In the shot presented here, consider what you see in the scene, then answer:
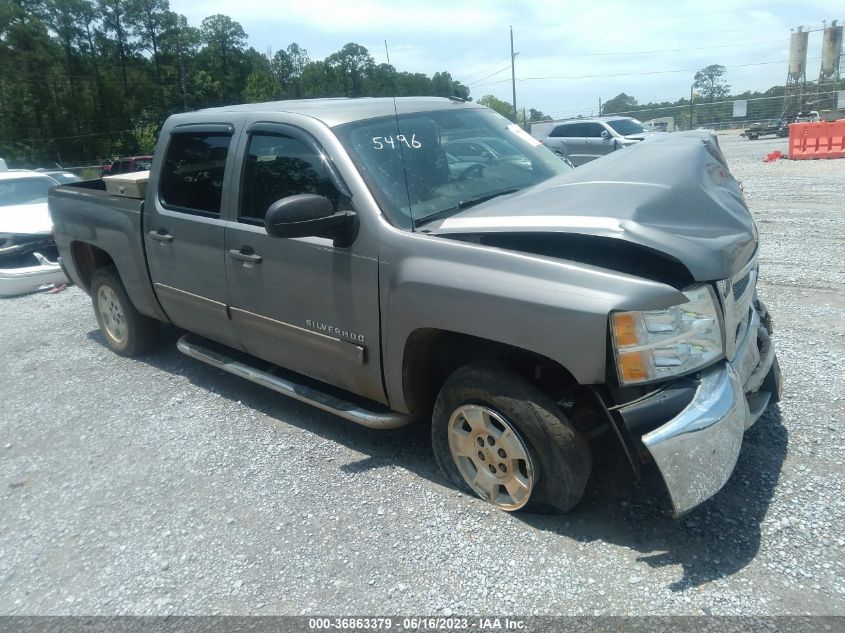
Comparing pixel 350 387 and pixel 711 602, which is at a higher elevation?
pixel 350 387

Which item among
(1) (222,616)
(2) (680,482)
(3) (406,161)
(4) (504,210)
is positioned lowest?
(1) (222,616)

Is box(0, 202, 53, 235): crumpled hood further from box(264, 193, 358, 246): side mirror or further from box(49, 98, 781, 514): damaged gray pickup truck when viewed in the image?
box(264, 193, 358, 246): side mirror

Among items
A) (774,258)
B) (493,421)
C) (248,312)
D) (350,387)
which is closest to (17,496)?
(248,312)

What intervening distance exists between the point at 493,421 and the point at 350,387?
36.8 inches

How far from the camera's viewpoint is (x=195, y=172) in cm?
438

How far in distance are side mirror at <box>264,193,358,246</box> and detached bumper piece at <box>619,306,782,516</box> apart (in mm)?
1578

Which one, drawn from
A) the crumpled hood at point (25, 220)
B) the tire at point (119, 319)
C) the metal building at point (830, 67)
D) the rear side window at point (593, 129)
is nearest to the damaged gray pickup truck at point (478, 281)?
the tire at point (119, 319)

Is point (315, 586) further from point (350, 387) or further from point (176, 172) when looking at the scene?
point (176, 172)

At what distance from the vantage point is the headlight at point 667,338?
8.39 feet

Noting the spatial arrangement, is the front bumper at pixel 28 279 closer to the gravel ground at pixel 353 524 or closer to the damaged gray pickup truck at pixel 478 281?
the gravel ground at pixel 353 524

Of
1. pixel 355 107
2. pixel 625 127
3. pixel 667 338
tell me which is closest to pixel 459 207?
pixel 355 107

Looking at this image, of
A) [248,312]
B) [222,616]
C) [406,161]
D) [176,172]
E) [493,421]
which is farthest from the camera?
[176,172]

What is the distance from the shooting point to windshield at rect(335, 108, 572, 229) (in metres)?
3.46

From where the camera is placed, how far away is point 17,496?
375 cm
